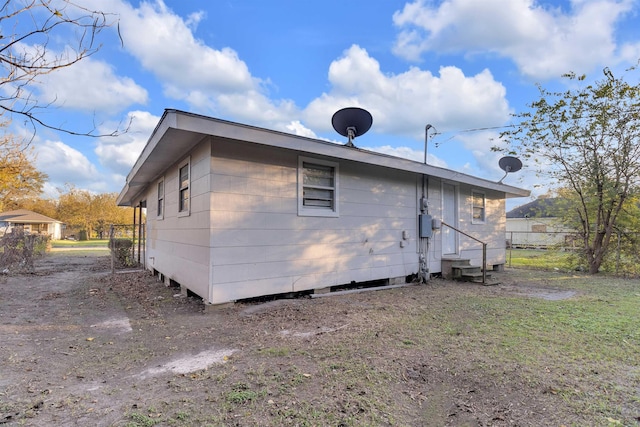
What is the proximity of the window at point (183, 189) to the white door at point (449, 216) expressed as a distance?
619 centimetres

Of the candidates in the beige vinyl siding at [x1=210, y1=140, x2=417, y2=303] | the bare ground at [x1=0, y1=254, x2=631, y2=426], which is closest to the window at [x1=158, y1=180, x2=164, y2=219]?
the bare ground at [x1=0, y1=254, x2=631, y2=426]

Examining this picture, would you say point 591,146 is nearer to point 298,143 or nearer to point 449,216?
point 449,216

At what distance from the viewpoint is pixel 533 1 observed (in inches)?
296

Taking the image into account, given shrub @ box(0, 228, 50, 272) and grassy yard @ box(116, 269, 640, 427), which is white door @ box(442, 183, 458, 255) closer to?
A: grassy yard @ box(116, 269, 640, 427)

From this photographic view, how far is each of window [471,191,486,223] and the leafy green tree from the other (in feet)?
6.18

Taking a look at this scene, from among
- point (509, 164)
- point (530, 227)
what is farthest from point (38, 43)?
point (530, 227)

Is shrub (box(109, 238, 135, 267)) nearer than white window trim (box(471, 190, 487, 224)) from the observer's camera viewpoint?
No

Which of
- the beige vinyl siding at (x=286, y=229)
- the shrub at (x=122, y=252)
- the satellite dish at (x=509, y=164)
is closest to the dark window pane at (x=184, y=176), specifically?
the beige vinyl siding at (x=286, y=229)

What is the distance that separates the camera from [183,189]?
625 cm

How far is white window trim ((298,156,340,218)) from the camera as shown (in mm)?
5641

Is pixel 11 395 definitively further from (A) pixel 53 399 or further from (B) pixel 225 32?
(B) pixel 225 32

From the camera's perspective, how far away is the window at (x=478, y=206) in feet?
32.1

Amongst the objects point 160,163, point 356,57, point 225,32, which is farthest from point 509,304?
point 356,57

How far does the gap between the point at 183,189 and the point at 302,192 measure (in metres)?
2.32
